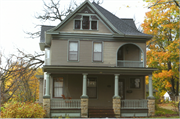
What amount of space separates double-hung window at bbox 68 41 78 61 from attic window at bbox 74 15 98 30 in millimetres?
1410

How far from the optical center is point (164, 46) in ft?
87.1

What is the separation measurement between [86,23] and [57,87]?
5.99 metres

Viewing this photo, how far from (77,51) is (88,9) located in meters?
3.73

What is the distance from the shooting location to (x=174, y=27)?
82.0 ft

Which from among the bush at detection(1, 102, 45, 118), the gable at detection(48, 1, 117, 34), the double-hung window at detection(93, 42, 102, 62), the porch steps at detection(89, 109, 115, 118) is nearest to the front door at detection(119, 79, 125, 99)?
the porch steps at detection(89, 109, 115, 118)

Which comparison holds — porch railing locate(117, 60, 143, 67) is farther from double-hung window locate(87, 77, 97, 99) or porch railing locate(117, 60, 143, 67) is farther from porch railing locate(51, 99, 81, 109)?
porch railing locate(51, 99, 81, 109)

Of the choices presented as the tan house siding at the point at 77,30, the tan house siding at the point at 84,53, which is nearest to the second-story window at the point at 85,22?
the tan house siding at the point at 77,30

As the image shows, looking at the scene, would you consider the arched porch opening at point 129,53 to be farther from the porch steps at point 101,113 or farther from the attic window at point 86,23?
the porch steps at point 101,113

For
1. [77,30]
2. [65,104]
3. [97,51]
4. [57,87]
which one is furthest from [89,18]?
[65,104]

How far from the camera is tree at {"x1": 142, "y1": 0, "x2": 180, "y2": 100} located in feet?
79.3

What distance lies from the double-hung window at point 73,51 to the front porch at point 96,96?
1.56 meters

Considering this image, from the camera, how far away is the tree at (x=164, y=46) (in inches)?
952

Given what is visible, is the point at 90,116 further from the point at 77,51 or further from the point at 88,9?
the point at 88,9

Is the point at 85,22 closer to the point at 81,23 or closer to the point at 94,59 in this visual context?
the point at 81,23
